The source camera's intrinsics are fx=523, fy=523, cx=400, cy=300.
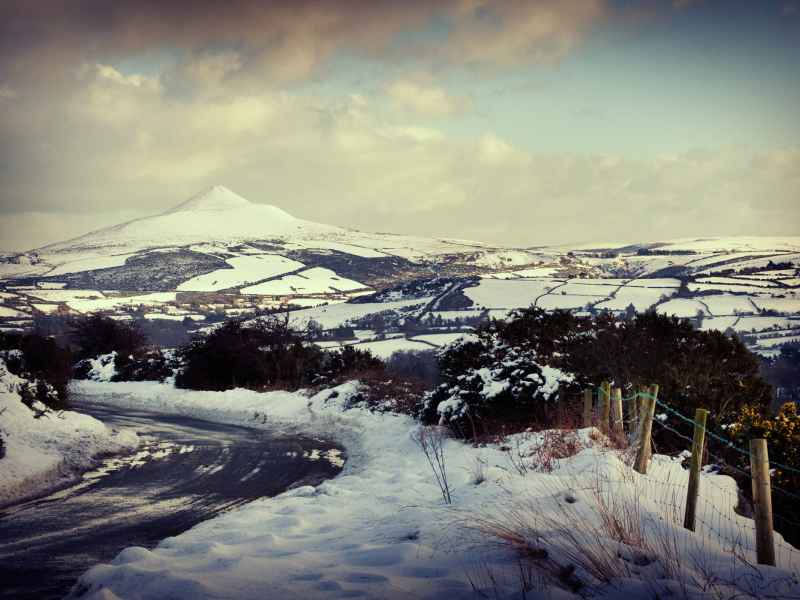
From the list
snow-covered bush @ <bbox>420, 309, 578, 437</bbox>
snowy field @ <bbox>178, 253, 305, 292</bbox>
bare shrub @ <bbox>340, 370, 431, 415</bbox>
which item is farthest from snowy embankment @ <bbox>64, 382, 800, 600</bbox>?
snowy field @ <bbox>178, 253, 305, 292</bbox>

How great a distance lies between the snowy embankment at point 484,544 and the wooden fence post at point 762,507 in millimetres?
195

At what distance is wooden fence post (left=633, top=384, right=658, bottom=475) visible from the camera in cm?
668

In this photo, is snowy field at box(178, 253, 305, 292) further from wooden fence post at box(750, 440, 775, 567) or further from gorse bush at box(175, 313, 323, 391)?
wooden fence post at box(750, 440, 775, 567)

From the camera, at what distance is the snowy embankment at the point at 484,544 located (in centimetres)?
396

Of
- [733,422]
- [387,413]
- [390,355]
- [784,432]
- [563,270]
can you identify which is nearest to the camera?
[784,432]

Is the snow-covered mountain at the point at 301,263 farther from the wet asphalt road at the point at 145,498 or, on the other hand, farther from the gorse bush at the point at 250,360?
the wet asphalt road at the point at 145,498

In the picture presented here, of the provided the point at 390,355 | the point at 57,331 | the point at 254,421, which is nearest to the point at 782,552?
the point at 254,421

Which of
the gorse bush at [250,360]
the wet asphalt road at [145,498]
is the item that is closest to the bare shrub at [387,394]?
the wet asphalt road at [145,498]

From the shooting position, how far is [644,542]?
4438 mm

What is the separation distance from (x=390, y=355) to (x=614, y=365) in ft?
94.1

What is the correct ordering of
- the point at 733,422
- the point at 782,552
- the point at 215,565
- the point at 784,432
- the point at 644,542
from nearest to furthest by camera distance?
the point at 644,542
the point at 215,565
the point at 782,552
the point at 784,432
the point at 733,422

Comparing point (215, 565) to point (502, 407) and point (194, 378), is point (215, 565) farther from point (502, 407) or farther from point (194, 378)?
point (194, 378)

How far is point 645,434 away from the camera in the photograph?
672cm

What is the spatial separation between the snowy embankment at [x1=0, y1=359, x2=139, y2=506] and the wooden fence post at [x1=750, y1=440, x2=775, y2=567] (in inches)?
400
